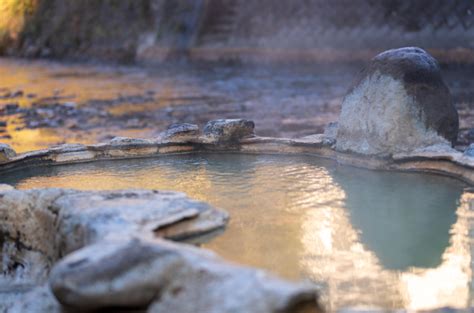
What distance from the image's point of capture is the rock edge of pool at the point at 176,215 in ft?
7.86

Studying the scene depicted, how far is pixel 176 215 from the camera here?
303 cm

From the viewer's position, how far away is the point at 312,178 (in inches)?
167

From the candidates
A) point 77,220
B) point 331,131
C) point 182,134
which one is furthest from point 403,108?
point 77,220

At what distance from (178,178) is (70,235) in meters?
1.42

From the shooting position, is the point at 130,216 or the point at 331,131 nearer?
the point at 130,216

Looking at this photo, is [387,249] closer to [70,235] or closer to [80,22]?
[70,235]

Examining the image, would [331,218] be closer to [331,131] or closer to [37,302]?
[37,302]

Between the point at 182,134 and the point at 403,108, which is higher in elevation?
the point at 403,108

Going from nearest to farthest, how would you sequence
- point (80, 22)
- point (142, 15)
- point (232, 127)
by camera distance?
point (232, 127), point (142, 15), point (80, 22)

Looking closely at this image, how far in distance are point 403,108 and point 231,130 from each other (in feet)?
3.73

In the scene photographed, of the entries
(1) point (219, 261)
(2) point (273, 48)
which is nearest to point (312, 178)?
(1) point (219, 261)

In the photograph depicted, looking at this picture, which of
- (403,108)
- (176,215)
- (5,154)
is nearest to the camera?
(176,215)

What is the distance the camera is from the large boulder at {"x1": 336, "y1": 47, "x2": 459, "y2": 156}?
4.27m

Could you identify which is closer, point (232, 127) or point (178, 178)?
point (178, 178)
